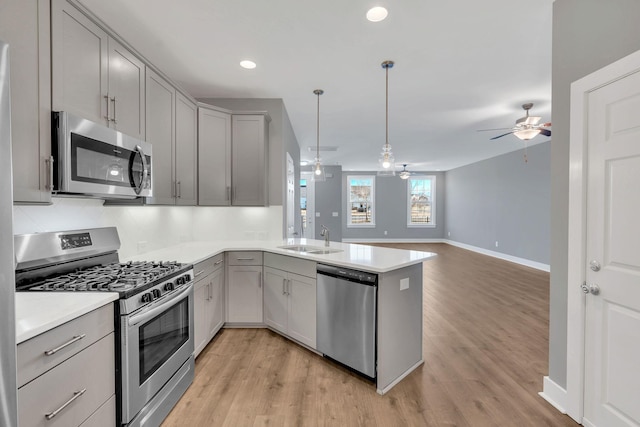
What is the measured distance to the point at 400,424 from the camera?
1.83 m

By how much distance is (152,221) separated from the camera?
2.94m

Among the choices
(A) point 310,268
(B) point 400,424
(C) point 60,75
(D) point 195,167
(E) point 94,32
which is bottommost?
(B) point 400,424

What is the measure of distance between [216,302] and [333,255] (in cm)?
136

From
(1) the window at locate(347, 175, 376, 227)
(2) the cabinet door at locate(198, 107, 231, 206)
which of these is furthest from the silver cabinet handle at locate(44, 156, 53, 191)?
(1) the window at locate(347, 175, 376, 227)

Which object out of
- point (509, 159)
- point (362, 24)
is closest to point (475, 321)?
point (362, 24)

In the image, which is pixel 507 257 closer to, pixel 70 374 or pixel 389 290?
pixel 389 290

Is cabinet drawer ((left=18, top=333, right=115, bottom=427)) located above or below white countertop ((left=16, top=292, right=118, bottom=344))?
below

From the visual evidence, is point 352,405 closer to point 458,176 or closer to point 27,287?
point 27,287

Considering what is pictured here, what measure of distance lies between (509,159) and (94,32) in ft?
27.5

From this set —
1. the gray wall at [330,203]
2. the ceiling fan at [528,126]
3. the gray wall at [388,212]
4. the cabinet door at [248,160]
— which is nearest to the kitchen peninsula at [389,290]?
the cabinet door at [248,160]

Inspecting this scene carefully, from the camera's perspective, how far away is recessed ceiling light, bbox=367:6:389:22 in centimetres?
203

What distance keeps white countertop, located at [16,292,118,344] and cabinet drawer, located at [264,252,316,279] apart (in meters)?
1.51

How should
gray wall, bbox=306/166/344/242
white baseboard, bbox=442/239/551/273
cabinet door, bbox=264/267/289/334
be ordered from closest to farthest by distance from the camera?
1. cabinet door, bbox=264/267/289/334
2. white baseboard, bbox=442/239/551/273
3. gray wall, bbox=306/166/344/242

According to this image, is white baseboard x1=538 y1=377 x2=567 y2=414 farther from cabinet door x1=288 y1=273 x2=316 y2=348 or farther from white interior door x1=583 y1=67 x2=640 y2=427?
cabinet door x1=288 y1=273 x2=316 y2=348
